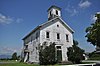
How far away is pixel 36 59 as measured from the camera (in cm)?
3256

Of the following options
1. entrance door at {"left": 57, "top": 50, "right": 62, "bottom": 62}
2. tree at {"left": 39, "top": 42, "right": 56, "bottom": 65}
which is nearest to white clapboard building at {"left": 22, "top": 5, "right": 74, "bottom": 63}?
entrance door at {"left": 57, "top": 50, "right": 62, "bottom": 62}

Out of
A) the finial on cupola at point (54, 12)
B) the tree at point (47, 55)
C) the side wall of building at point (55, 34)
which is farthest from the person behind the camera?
the finial on cupola at point (54, 12)

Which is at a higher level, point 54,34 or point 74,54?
point 54,34

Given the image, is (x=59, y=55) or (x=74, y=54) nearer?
(x=74, y=54)

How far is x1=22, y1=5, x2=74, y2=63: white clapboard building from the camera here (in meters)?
32.2

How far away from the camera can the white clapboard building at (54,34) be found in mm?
32188

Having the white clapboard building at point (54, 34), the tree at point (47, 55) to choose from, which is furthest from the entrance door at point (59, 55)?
the tree at point (47, 55)

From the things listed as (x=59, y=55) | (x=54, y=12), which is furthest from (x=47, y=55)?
(x=54, y=12)

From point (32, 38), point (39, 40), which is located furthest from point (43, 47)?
point (32, 38)

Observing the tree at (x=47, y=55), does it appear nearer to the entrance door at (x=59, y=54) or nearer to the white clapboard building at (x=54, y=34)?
the white clapboard building at (x=54, y=34)

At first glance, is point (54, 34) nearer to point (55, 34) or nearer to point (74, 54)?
point (55, 34)

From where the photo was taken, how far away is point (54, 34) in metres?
33.3

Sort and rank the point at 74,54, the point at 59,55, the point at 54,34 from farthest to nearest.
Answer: the point at 54,34 → the point at 59,55 → the point at 74,54

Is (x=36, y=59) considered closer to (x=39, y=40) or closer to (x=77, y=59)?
(x=39, y=40)
